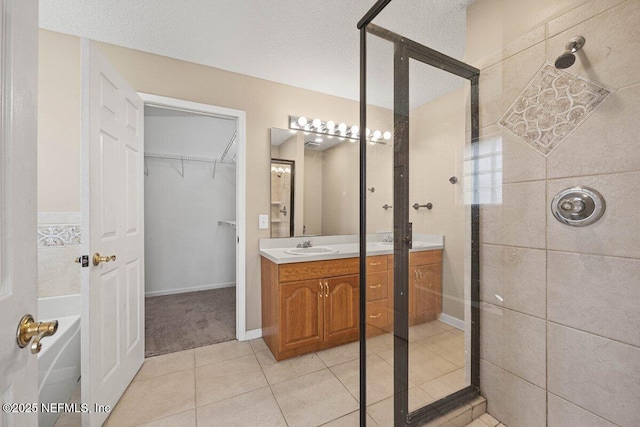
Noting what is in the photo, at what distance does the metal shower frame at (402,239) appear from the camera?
52.5 inches

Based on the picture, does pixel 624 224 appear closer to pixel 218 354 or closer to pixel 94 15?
pixel 218 354

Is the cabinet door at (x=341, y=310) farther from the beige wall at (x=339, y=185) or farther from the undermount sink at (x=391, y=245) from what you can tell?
the undermount sink at (x=391, y=245)

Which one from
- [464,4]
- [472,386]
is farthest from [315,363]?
[464,4]

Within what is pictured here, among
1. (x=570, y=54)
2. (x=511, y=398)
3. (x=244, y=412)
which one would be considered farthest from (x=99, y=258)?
(x=570, y=54)

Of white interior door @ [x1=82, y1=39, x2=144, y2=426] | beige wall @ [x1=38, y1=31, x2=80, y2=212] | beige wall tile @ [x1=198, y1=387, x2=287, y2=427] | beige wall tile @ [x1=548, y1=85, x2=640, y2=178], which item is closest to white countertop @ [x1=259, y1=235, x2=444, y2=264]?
beige wall tile @ [x1=548, y1=85, x2=640, y2=178]

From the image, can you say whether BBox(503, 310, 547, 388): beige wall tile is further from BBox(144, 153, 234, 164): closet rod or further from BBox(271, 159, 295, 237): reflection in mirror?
BBox(144, 153, 234, 164): closet rod

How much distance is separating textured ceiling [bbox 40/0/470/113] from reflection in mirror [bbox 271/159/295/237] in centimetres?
→ 89

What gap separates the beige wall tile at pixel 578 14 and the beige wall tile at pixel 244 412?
2334 mm

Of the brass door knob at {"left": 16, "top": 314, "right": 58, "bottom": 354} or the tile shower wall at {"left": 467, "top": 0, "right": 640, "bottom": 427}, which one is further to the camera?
the tile shower wall at {"left": 467, "top": 0, "right": 640, "bottom": 427}

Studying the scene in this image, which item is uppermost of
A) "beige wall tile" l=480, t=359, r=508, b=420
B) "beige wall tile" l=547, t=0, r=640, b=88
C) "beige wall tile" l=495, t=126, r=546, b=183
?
"beige wall tile" l=547, t=0, r=640, b=88

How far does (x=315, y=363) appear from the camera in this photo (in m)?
1.99

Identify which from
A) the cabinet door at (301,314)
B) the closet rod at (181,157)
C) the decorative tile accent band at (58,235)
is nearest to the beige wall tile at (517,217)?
the cabinet door at (301,314)

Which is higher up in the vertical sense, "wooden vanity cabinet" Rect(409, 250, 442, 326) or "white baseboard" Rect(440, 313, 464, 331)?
"wooden vanity cabinet" Rect(409, 250, 442, 326)

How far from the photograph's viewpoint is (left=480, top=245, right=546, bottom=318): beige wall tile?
1170 mm
